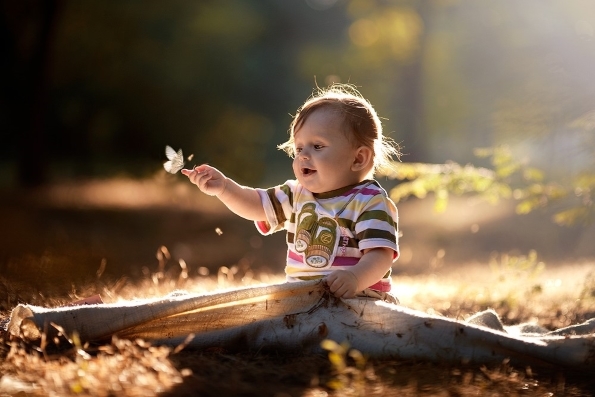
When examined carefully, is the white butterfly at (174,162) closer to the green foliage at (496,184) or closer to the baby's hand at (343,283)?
the baby's hand at (343,283)

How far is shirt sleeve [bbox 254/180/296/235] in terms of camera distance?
4.01 meters

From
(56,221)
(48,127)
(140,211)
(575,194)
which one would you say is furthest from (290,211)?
(48,127)

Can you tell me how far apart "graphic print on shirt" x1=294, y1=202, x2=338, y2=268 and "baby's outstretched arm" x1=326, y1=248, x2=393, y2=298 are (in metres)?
A: 0.20

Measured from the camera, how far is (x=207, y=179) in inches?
153

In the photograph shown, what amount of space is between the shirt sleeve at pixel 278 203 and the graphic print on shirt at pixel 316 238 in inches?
9.2

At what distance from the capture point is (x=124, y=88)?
1944 centimetres

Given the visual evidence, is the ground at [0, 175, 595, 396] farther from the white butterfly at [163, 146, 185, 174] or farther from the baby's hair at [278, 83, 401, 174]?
the baby's hair at [278, 83, 401, 174]

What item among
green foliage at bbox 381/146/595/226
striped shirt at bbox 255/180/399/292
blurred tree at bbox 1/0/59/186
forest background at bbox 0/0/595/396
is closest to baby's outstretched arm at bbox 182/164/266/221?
striped shirt at bbox 255/180/399/292

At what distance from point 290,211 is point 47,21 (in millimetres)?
10491

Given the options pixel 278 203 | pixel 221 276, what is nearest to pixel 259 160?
pixel 221 276

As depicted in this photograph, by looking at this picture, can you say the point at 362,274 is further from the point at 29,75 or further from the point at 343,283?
the point at 29,75

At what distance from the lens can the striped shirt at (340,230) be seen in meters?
3.57

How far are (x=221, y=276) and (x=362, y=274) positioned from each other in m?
2.42

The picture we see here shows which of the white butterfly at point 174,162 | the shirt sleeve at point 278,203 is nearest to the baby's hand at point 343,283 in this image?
the shirt sleeve at point 278,203
